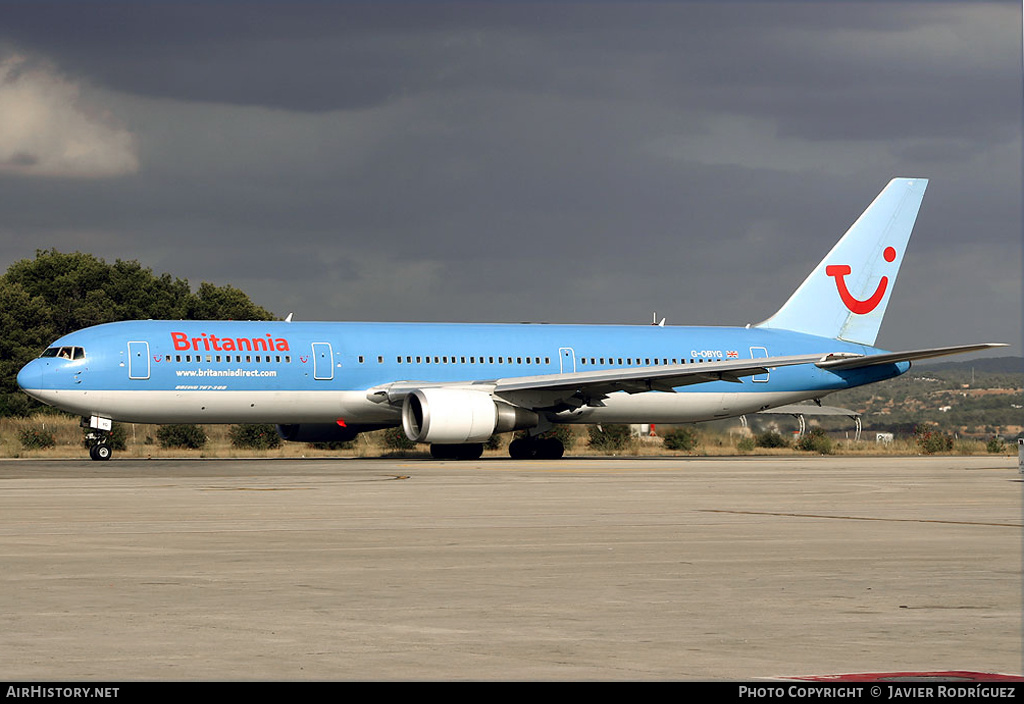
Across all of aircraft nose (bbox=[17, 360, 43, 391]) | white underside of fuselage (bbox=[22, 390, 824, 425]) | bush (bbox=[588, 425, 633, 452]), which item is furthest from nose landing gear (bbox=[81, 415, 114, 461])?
bush (bbox=[588, 425, 633, 452])

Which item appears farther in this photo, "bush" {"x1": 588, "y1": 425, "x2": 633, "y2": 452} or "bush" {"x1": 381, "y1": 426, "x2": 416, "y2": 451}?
"bush" {"x1": 588, "y1": 425, "x2": 633, "y2": 452}

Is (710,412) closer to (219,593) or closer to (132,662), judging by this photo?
(219,593)

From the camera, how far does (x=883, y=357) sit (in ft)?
151

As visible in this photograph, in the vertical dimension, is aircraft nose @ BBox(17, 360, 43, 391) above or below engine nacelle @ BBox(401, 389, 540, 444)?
above

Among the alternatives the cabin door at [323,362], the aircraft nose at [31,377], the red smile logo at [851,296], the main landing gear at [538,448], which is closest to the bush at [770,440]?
the red smile logo at [851,296]

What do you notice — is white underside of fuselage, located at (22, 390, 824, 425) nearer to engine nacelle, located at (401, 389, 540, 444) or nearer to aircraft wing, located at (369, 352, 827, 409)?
aircraft wing, located at (369, 352, 827, 409)

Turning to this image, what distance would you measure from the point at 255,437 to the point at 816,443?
2049 centimetres

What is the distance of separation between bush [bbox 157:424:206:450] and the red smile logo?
23.2 m

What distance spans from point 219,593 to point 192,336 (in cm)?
2863

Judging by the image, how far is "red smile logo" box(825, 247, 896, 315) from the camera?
167ft

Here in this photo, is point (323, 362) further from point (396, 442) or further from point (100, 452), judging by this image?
point (396, 442)

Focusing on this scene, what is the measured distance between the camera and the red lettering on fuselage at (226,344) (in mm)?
39562

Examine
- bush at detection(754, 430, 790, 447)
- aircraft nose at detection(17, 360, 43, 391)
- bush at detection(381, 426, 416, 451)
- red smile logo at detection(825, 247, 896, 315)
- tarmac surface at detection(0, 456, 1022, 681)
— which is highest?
red smile logo at detection(825, 247, 896, 315)
